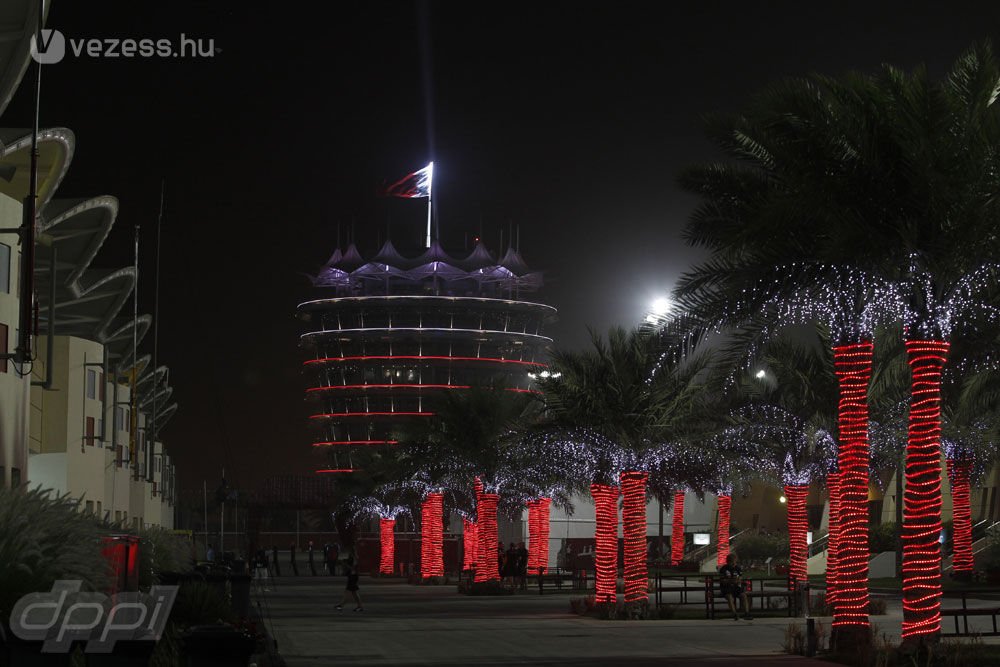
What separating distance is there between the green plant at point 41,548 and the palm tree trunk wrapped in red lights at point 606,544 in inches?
797

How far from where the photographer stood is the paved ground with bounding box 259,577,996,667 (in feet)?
74.7

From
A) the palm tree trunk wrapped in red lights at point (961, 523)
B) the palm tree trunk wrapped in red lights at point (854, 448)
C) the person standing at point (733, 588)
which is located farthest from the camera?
the palm tree trunk wrapped in red lights at point (961, 523)

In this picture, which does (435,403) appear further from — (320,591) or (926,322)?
(926,322)

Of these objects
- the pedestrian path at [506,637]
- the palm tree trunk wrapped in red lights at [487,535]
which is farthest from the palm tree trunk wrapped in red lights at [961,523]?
the palm tree trunk wrapped in red lights at [487,535]

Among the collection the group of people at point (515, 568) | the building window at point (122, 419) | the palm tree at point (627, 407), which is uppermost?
the building window at point (122, 419)

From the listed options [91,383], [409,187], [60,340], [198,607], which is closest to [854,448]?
[198,607]

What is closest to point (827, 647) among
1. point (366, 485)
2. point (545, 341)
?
point (366, 485)

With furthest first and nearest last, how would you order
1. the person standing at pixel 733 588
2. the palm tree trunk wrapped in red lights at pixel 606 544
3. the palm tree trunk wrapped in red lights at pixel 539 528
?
the palm tree trunk wrapped in red lights at pixel 539 528 < the palm tree trunk wrapped in red lights at pixel 606 544 < the person standing at pixel 733 588

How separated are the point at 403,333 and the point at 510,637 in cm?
13177

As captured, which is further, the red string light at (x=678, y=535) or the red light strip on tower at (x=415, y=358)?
the red light strip on tower at (x=415, y=358)

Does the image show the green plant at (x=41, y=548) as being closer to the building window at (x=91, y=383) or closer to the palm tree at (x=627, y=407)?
the palm tree at (x=627, y=407)

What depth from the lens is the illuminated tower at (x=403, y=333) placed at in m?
160

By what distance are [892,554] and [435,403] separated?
66.8 ft

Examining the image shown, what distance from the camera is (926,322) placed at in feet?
69.4
